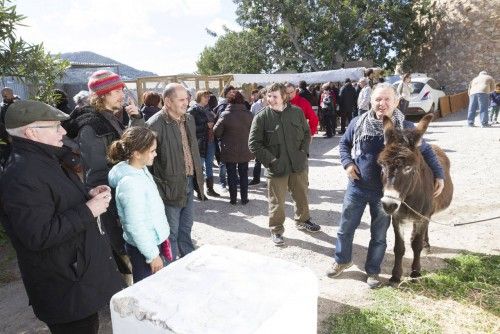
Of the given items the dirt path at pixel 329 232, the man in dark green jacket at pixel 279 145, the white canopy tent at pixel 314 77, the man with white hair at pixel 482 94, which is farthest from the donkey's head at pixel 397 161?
the white canopy tent at pixel 314 77

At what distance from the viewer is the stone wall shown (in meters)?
21.2

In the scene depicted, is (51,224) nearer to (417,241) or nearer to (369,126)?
(369,126)

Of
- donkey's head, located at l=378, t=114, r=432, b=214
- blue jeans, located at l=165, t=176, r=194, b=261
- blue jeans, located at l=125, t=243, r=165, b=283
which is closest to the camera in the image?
blue jeans, located at l=125, t=243, r=165, b=283

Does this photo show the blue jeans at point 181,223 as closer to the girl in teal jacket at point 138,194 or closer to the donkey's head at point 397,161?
the girl in teal jacket at point 138,194

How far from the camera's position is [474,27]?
21.7m

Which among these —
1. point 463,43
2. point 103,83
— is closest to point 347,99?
point 103,83

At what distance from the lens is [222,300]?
45.1 inches

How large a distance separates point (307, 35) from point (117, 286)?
25.5 meters

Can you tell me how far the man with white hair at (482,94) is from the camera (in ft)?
40.6

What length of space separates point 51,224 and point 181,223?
6.84 feet

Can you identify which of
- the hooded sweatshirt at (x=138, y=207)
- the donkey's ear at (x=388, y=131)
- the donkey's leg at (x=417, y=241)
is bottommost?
the donkey's leg at (x=417, y=241)

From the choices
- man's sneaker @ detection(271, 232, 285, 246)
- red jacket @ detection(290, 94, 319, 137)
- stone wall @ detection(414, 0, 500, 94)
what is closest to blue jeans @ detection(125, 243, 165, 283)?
man's sneaker @ detection(271, 232, 285, 246)

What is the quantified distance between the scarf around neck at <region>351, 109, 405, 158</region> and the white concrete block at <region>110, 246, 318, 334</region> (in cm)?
232

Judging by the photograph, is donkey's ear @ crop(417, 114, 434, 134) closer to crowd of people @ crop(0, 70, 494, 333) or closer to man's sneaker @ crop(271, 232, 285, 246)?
crowd of people @ crop(0, 70, 494, 333)
